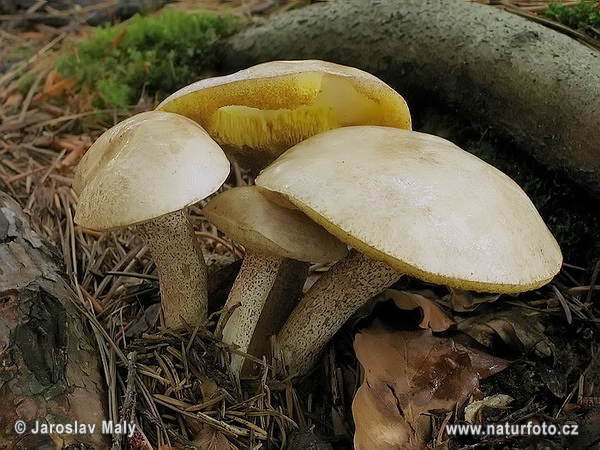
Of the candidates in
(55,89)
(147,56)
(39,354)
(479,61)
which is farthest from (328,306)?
(55,89)

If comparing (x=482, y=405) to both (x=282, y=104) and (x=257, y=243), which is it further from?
(x=282, y=104)

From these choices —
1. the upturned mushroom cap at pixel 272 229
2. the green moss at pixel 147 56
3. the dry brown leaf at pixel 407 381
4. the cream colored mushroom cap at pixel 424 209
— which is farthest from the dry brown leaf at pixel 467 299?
the green moss at pixel 147 56

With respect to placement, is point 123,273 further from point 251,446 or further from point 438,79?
point 438,79

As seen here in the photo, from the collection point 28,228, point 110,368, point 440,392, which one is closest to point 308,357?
point 440,392

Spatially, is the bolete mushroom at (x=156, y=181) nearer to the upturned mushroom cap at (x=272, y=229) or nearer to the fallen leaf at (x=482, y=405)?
the upturned mushroom cap at (x=272, y=229)

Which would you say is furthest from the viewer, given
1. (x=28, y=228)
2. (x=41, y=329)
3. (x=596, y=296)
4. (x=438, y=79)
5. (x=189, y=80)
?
(x=189, y=80)

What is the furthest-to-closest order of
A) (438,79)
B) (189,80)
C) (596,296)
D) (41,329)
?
1. (189,80)
2. (438,79)
3. (596,296)
4. (41,329)

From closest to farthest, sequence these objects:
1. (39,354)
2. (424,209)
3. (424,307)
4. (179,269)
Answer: (424,209), (39,354), (179,269), (424,307)
